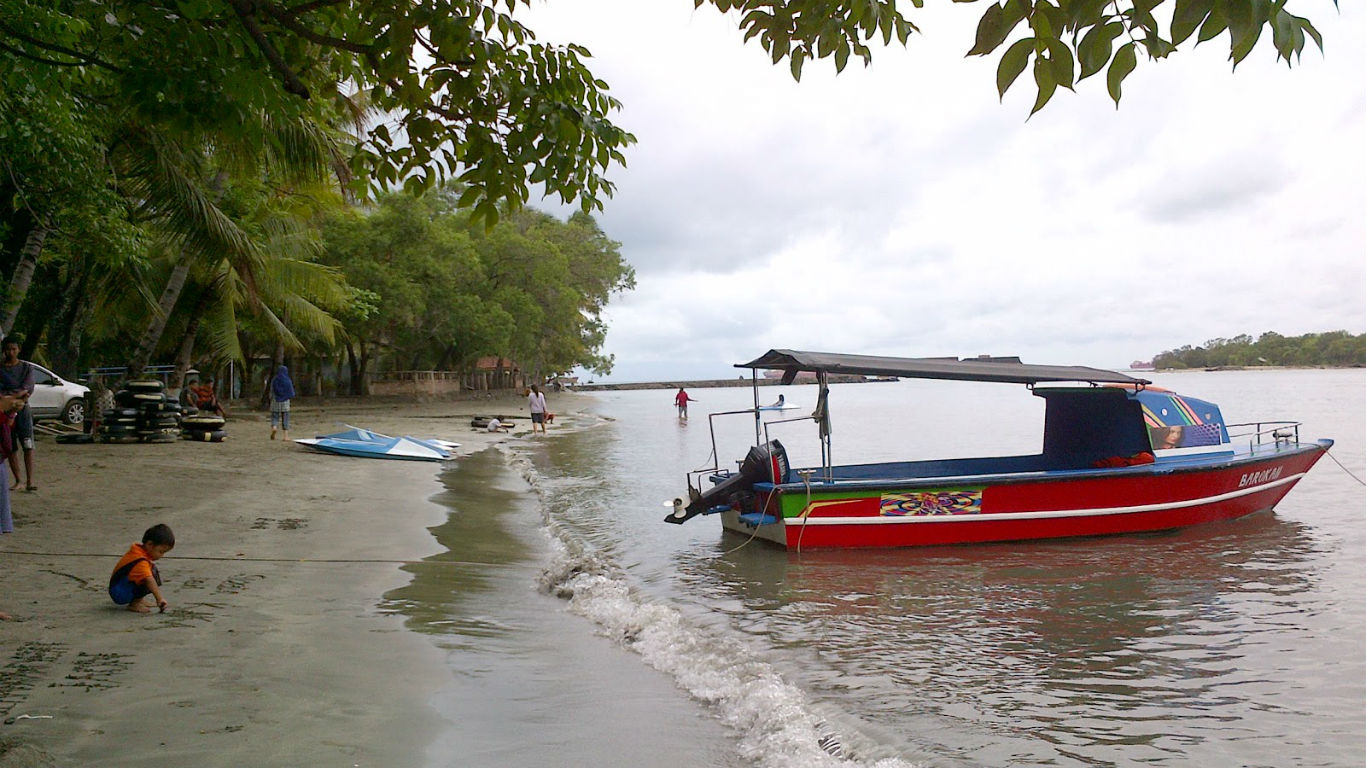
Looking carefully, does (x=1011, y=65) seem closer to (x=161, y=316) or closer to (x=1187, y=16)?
(x=1187, y=16)

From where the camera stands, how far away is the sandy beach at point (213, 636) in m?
4.16

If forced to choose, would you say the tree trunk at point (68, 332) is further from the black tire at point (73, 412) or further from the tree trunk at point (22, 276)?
the tree trunk at point (22, 276)

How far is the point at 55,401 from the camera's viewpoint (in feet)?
66.4

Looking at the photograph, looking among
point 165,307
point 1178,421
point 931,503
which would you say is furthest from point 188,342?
point 1178,421

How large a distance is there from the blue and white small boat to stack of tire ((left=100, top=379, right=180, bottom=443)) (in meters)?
2.35

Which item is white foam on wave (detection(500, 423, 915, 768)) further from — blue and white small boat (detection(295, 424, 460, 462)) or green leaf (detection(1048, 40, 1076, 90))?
blue and white small boat (detection(295, 424, 460, 462))

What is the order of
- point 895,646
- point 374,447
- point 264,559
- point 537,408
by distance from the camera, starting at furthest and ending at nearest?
1. point 537,408
2. point 374,447
3. point 264,559
4. point 895,646

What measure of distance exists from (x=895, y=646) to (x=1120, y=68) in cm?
538

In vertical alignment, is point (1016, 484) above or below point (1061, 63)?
below

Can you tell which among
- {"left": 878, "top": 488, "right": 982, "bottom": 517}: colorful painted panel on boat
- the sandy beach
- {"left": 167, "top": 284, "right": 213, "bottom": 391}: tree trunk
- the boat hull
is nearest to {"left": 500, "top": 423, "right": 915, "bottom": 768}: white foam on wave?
the sandy beach

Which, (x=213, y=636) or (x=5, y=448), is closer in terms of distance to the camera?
(x=213, y=636)

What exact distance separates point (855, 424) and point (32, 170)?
3524 centimetres

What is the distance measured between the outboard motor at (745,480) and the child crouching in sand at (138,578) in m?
6.02

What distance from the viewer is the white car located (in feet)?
65.8
